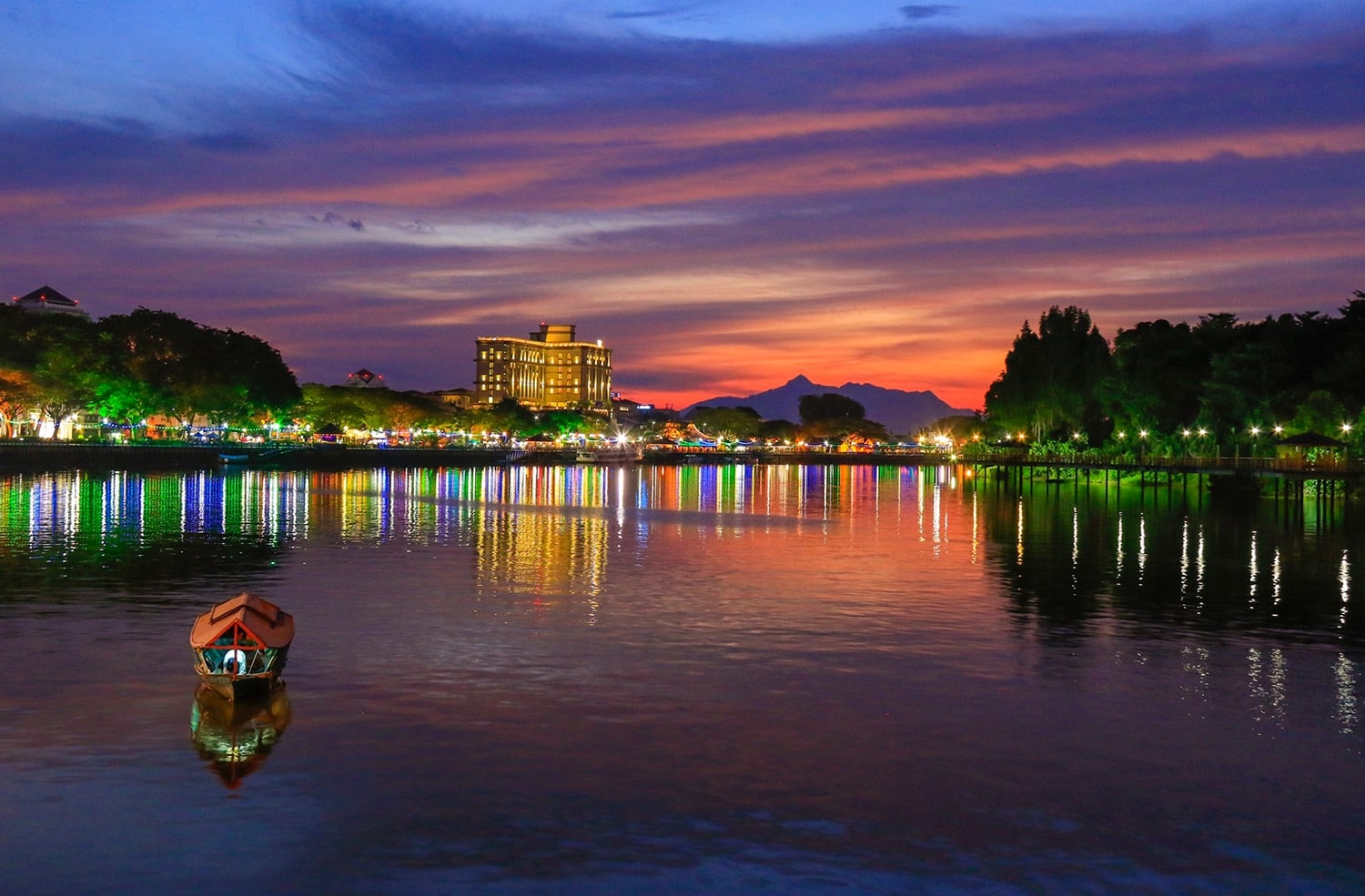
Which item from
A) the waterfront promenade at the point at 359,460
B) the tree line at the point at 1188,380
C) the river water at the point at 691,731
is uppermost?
the tree line at the point at 1188,380

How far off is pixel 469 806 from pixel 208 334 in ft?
508

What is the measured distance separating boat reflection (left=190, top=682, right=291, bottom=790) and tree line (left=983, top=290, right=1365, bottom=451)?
8694 cm

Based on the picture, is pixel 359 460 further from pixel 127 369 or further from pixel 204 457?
pixel 127 369

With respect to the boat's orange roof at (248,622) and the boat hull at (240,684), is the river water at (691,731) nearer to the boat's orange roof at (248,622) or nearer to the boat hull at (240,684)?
the boat hull at (240,684)

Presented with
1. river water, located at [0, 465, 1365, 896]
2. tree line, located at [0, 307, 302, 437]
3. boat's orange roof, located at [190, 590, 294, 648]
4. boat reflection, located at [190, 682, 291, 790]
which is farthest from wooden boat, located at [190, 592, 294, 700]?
tree line, located at [0, 307, 302, 437]

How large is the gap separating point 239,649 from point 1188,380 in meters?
123

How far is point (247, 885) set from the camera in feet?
44.3

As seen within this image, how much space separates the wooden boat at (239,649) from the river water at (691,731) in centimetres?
59

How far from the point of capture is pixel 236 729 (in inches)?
776

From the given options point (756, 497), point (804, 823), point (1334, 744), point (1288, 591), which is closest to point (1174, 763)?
point (1334, 744)

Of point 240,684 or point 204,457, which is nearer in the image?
point 240,684

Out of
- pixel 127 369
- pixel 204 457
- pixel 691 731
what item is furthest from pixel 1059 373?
pixel 691 731

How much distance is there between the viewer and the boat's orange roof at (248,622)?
2102cm

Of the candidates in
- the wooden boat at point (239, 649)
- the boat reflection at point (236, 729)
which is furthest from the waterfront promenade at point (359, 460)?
the boat reflection at point (236, 729)
